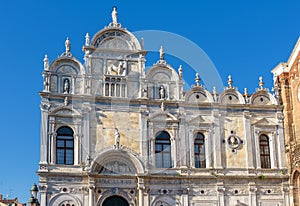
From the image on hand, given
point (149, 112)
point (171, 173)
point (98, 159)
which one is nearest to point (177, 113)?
point (149, 112)

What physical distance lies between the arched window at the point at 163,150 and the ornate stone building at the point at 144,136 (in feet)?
0.17

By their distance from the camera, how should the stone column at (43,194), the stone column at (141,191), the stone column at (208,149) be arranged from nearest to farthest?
the stone column at (43,194) < the stone column at (141,191) < the stone column at (208,149)

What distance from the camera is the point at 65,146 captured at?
84.7ft

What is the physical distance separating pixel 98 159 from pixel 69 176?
1.60m

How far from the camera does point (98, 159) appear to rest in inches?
1009

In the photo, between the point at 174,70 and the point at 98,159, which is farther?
the point at 174,70

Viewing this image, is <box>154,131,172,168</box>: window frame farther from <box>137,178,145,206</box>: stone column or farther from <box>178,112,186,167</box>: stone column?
<box>137,178,145,206</box>: stone column

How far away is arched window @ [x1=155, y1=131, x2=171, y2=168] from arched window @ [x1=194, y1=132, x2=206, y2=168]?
4.87ft

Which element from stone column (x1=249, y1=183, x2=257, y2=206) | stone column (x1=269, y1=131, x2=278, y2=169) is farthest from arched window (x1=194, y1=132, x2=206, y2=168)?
stone column (x1=269, y1=131, x2=278, y2=169)

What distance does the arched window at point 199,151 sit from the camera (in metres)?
27.4

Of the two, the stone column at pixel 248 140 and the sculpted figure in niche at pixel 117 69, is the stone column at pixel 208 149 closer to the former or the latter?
the stone column at pixel 248 140

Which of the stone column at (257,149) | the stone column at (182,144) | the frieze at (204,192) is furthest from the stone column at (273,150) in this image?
the stone column at (182,144)

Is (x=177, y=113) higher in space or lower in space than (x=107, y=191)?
higher

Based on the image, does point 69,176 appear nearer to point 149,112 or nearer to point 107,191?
point 107,191
